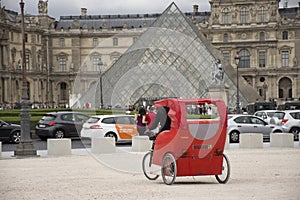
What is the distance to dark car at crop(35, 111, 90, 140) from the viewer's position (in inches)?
1029

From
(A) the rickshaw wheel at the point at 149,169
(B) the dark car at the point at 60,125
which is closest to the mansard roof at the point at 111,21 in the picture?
(B) the dark car at the point at 60,125

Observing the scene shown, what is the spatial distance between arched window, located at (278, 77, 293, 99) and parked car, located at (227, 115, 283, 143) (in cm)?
5869

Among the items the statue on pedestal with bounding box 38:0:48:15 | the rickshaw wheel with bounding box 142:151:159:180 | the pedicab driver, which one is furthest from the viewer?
the statue on pedestal with bounding box 38:0:48:15

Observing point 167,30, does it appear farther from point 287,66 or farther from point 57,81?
point 57,81

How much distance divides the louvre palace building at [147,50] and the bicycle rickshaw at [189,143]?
1781 inches

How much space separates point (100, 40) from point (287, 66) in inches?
990

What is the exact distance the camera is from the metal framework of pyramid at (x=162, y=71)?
192 ft

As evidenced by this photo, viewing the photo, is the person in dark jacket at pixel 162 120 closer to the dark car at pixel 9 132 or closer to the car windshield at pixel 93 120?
the car windshield at pixel 93 120

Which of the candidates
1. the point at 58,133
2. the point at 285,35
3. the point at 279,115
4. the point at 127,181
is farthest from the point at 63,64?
the point at 127,181

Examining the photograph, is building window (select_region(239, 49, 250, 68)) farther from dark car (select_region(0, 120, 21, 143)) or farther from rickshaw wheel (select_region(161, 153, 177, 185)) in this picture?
rickshaw wheel (select_region(161, 153, 177, 185))

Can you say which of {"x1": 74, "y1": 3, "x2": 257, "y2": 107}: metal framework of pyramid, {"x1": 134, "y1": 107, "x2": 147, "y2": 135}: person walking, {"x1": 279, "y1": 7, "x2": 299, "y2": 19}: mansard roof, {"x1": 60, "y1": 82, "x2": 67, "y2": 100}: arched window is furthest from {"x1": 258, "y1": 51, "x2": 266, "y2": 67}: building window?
{"x1": 134, "y1": 107, "x2": 147, "y2": 135}: person walking

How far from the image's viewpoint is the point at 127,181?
1269 cm

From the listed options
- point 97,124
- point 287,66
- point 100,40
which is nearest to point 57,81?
point 100,40

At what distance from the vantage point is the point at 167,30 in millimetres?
64125
